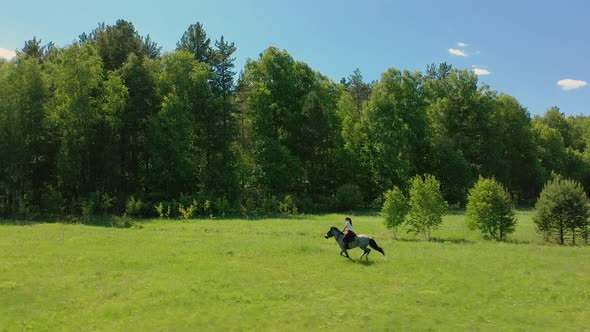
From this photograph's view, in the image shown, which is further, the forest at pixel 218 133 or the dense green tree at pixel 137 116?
the dense green tree at pixel 137 116

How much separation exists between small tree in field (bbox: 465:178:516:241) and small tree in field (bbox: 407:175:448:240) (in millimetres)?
2120

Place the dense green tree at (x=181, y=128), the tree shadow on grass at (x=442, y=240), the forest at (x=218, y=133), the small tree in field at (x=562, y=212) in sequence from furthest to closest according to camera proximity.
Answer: the dense green tree at (x=181, y=128), the forest at (x=218, y=133), the tree shadow on grass at (x=442, y=240), the small tree in field at (x=562, y=212)

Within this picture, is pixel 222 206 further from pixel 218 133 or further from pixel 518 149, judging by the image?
pixel 518 149

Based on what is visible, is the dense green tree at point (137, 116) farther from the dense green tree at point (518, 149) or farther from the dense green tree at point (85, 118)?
the dense green tree at point (518, 149)

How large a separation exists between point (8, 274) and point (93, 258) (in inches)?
155

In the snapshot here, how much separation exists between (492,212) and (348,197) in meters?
27.3

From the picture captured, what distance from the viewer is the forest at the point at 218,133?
4828cm

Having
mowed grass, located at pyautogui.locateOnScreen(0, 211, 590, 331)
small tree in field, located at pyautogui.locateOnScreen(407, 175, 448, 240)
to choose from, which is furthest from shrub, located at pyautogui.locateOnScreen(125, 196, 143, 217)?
small tree in field, located at pyautogui.locateOnScreen(407, 175, 448, 240)

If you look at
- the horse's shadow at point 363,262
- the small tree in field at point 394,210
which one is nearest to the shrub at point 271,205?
the small tree in field at point 394,210

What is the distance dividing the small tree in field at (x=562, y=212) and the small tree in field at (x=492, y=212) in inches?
75.9

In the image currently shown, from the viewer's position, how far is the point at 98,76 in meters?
49.8

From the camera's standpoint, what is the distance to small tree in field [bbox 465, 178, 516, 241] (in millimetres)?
29125

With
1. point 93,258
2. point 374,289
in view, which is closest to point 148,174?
point 93,258

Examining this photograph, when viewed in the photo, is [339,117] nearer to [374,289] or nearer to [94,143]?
[94,143]
